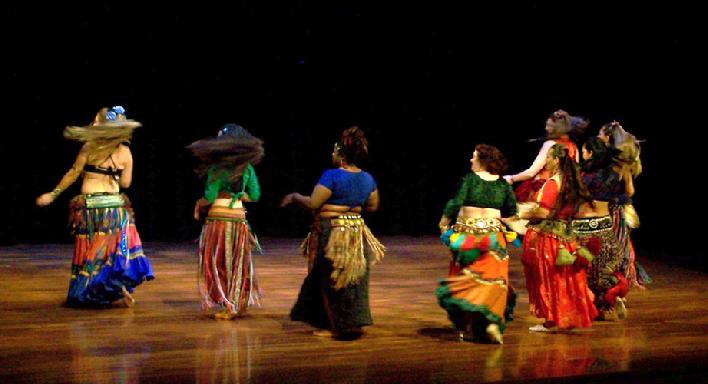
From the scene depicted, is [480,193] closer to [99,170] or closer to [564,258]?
[564,258]

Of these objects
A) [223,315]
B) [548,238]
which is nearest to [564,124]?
[548,238]

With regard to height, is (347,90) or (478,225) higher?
(347,90)

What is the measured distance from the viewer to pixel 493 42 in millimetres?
11945

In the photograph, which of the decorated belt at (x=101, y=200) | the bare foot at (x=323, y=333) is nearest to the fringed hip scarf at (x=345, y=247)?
the bare foot at (x=323, y=333)

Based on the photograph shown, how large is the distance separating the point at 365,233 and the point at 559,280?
129cm

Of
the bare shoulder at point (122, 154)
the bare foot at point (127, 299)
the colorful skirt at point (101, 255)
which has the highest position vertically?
the bare shoulder at point (122, 154)

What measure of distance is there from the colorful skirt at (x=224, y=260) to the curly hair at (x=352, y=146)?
108 centimetres

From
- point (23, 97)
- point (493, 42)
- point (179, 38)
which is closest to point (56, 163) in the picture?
point (23, 97)

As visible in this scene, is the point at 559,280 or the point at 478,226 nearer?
the point at 478,226

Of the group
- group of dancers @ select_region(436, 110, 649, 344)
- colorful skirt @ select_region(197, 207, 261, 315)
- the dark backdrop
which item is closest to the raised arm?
colorful skirt @ select_region(197, 207, 261, 315)

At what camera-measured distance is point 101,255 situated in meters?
6.89

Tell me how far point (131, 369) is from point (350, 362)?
1141mm

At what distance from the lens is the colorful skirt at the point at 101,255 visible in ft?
22.6

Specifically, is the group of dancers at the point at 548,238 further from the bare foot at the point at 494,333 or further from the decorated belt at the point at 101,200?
the decorated belt at the point at 101,200
